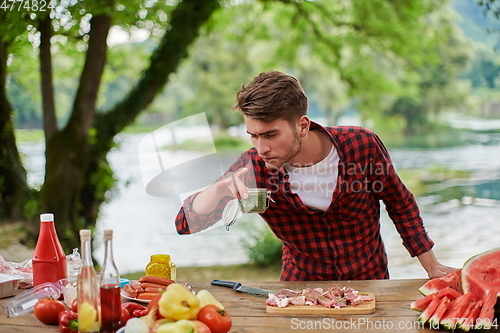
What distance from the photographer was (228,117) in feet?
55.4

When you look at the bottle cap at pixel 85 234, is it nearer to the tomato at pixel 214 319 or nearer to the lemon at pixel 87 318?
the lemon at pixel 87 318

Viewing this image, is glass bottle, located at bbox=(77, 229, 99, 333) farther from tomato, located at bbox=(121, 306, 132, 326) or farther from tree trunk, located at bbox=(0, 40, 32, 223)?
tree trunk, located at bbox=(0, 40, 32, 223)

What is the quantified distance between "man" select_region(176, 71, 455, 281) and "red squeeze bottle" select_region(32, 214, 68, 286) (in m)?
0.55

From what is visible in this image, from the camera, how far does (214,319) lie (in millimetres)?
1698

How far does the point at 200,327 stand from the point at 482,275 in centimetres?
109

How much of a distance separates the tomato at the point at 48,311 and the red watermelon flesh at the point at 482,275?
1501 mm

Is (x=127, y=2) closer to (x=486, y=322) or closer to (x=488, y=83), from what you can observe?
(x=486, y=322)

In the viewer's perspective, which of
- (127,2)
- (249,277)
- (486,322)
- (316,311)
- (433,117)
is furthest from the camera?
(433,117)

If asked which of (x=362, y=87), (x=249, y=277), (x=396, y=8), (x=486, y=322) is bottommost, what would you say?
(x=249, y=277)

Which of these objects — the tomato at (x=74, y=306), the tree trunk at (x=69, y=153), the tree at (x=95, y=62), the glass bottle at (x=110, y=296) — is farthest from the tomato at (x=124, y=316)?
the tree trunk at (x=69, y=153)

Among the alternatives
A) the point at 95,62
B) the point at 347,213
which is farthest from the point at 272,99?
the point at 95,62

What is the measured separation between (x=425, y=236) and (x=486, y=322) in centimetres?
93

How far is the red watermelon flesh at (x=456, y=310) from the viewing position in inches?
72.0

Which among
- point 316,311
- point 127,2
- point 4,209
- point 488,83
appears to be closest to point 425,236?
point 316,311
